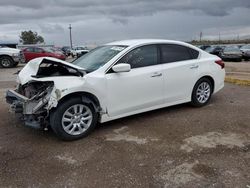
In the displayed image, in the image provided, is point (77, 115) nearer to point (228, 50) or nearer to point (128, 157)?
point (128, 157)

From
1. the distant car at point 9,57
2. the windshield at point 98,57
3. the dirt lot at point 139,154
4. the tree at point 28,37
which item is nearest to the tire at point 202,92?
the dirt lot at point 139,154

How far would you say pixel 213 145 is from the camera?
4289 mm

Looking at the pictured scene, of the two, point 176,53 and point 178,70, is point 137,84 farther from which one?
point 176,53

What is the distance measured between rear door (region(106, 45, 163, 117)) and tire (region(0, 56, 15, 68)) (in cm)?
1558

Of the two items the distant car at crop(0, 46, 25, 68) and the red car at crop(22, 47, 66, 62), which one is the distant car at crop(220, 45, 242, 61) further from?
the distant car at crop(0, 46, 25, 68)

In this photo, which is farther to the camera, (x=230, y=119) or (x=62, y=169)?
(x=230, y=119)

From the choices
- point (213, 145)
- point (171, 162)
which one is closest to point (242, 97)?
point (213, 145)

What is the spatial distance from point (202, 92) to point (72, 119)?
320 cm

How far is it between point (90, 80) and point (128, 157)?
4.71ft

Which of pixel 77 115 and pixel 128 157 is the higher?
pixel 77 115

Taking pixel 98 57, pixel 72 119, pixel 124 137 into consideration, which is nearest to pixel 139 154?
pixel 124 137

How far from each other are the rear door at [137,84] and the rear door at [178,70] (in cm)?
19

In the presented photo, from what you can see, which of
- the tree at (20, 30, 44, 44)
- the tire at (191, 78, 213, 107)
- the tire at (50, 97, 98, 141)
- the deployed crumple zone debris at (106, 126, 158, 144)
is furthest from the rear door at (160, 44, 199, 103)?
the tree at (20, 30, 44, 44)

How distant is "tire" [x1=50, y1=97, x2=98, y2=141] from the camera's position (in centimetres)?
438
